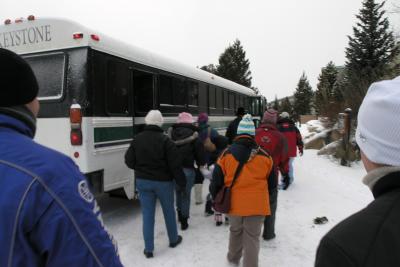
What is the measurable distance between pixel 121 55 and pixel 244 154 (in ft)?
10.4

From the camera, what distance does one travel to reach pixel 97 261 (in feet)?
4.06

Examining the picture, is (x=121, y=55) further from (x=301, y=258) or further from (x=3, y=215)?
(x=3, y=215)

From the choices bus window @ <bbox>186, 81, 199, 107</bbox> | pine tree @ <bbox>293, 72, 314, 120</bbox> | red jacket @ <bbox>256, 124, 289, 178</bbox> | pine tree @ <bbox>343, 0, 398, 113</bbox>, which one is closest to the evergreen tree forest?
pine tree @ <bbox>343, 0, 398, 113</bbox>

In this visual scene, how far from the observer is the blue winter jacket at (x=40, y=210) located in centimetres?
109

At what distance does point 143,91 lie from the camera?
21.5 ft

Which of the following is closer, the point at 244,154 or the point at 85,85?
the point at 244,154

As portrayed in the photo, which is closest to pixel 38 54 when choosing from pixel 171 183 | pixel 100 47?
pixel 100 47

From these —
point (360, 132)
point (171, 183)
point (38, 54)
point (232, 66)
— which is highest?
point (232, 66)

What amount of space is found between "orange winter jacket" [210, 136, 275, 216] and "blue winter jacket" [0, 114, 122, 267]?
2.40 m

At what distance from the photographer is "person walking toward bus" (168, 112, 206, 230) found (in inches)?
205

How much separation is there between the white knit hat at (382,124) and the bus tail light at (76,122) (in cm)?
432

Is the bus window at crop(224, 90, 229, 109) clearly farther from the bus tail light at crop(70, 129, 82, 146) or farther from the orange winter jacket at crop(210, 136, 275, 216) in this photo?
the orange winter jacket at crop(210, 136, 275, 216)

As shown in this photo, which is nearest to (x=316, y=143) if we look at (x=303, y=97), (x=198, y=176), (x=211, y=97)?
(x=211, y=97)

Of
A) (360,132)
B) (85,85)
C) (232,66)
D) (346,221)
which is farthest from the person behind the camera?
(232,66)
